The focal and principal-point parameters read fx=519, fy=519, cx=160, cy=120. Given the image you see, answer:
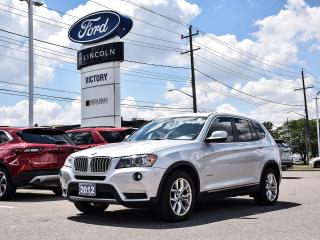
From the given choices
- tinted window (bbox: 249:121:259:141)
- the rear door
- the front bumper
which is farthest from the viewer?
the rear door

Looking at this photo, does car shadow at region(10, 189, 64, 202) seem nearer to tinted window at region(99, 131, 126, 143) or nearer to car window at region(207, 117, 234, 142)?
tinted window at region(99, 131, 126, 143)

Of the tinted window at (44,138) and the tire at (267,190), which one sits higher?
the tinted window at (44,138)

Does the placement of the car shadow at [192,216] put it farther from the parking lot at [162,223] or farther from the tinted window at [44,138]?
the tinted window at [44,138]

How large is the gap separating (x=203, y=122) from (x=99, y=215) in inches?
90.1

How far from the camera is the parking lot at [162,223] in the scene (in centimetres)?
660

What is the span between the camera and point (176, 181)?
7.60m

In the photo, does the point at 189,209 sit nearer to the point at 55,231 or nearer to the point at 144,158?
the point at 144,158

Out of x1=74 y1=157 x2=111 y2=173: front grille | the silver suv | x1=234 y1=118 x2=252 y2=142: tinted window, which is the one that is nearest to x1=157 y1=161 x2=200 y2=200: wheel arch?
the silver suv

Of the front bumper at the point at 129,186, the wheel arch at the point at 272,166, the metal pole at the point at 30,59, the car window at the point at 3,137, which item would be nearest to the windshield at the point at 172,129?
the front bumper at the point at 129,186

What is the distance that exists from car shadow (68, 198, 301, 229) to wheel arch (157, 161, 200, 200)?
1.56 ft

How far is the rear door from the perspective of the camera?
1094 cm

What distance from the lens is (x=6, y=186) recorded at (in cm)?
1089

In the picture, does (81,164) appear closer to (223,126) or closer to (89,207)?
(89,207)

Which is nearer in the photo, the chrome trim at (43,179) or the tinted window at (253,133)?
the tinted window at (253,133)
